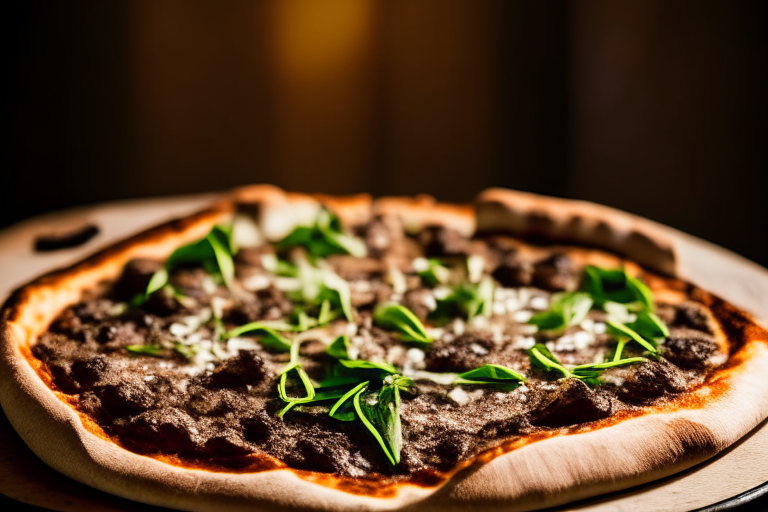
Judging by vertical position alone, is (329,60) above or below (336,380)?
above

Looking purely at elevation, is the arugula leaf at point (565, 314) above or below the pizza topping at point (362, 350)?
above

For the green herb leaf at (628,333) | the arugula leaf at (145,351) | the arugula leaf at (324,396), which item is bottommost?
the arugula leaf at (145,351)

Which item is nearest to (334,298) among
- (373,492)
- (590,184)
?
(373,492)

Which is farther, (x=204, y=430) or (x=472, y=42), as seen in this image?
(x=472, y=42)

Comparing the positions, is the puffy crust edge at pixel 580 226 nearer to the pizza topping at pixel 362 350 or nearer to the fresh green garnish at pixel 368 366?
the pizza topping at pixel 362 350

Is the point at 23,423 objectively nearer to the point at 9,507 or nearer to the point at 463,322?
the point at 9,507

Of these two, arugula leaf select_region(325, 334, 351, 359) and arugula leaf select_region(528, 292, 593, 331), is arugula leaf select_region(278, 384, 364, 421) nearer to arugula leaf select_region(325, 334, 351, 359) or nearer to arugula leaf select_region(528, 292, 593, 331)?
arugula leaf select_region(325, 334, 351, 359)

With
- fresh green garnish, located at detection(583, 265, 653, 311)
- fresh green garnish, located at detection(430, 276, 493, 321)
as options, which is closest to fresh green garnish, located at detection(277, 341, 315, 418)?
fresh green garnish, located at detection(430, 276, 493, 321)

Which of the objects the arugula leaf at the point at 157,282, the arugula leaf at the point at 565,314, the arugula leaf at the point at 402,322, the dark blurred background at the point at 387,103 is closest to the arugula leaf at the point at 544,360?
the arugula leaf at the point at 565,314
